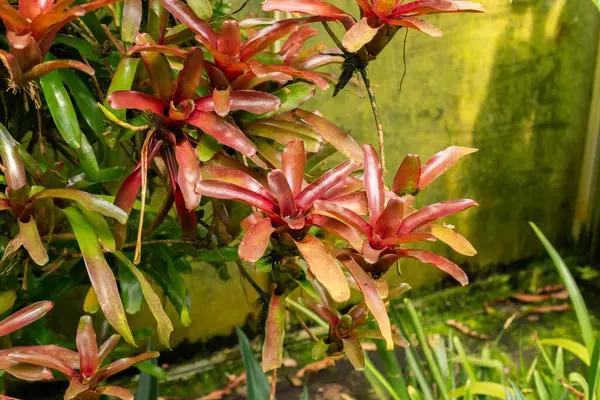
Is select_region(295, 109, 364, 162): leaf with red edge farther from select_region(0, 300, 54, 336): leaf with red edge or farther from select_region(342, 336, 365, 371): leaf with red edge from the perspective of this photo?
select_region(0, 300, 54, 336): leaf with red edge

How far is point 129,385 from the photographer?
152 centimetres

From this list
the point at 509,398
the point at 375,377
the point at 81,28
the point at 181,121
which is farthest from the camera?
the point at 375,377

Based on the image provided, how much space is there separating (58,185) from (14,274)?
207 millimetres

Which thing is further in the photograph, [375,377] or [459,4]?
[375,377]

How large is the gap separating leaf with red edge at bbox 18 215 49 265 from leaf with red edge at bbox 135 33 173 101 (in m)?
0.20

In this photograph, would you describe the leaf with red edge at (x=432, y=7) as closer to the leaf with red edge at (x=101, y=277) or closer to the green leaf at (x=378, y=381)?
the leaf with red edge at (x=101, y=277)

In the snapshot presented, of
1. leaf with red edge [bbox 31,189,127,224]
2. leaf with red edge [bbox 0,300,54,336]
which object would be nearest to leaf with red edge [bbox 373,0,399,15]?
leaf with red edge [bbox 31,189,127,224]

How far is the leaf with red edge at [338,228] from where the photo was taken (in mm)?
565

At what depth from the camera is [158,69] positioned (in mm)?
579

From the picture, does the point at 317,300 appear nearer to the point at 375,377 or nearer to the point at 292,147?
the point at 292,147

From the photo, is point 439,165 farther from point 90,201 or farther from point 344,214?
point 90,201

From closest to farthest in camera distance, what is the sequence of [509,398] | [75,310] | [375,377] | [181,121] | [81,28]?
[181,121] < [81,28] < [509,398] < [375,377] < [75,310]

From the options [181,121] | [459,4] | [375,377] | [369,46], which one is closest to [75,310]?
[375,377]

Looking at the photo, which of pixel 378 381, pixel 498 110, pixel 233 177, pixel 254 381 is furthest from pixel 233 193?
pixel 498 110
